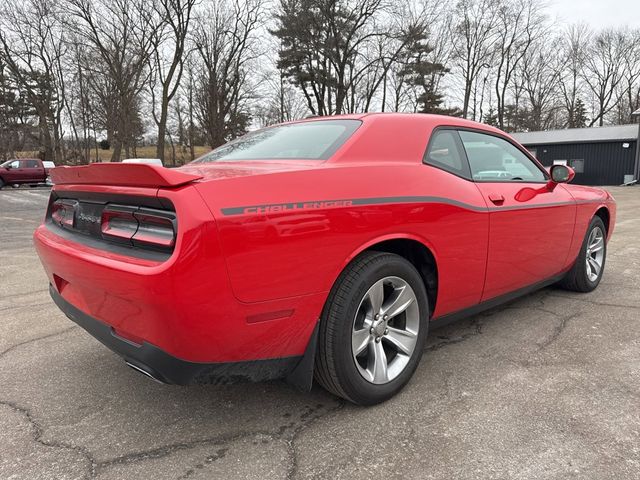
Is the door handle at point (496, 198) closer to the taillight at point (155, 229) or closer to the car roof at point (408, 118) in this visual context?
the car roof at point (408, 118)

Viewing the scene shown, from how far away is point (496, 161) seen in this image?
3.24 m

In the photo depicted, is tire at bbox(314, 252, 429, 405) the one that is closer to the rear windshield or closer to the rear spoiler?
the rear windshield

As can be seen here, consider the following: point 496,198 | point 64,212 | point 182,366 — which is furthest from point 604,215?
point 64,212

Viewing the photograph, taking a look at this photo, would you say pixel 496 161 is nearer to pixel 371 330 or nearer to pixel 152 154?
pixel 371 330

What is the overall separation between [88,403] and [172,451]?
71cm

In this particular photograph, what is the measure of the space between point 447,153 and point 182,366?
194cm

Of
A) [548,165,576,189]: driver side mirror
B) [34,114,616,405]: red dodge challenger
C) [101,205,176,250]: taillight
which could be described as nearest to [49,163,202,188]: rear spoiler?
[34,114,616,405]: red dodge challenger

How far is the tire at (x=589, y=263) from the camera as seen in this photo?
13.3ft

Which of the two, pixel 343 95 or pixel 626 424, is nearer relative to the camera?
pixel 626 424

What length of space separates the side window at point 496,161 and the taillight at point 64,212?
2315 millimetres

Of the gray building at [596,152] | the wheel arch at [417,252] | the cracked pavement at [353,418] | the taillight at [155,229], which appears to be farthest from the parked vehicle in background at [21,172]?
the gray building at [596,152]

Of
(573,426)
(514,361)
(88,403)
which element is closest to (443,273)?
(514,361)

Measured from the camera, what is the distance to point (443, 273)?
2582mm

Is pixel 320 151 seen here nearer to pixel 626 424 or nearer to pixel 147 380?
pixel 147 380
